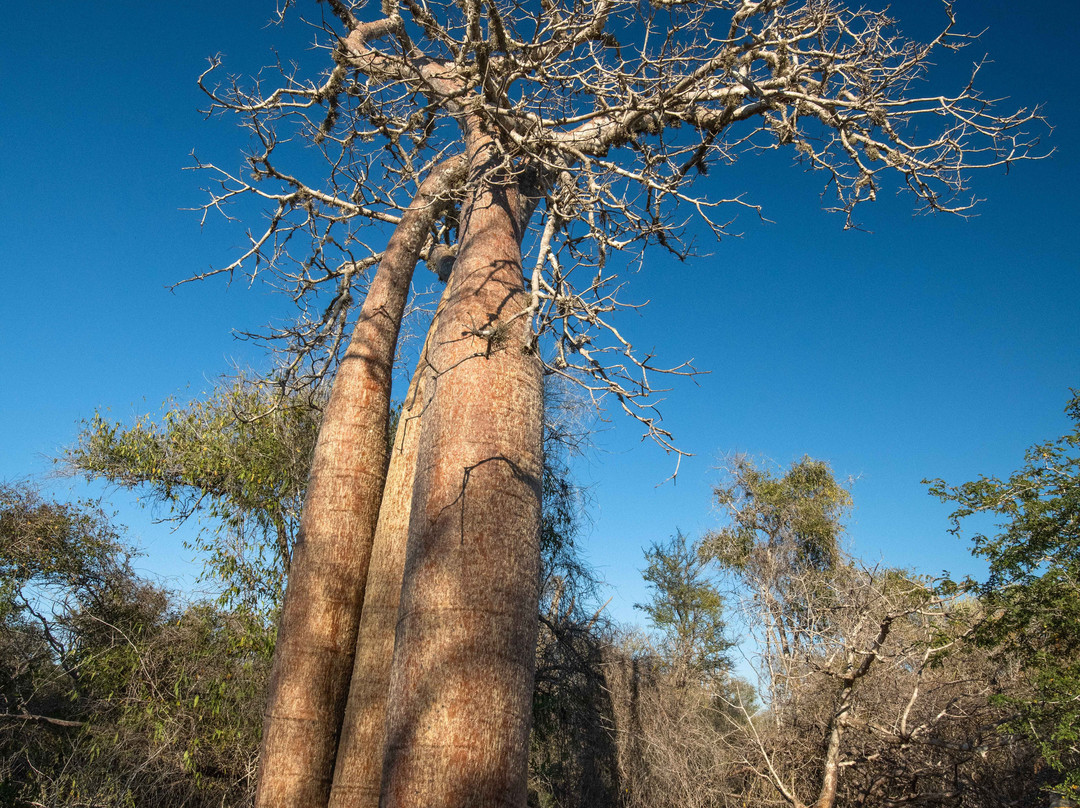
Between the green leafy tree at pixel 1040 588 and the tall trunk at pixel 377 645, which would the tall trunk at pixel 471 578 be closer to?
the tall trunk at pixel 377 645

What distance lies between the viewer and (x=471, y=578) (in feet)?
8.21

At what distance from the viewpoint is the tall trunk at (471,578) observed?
2.23m

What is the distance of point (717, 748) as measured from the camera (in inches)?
264

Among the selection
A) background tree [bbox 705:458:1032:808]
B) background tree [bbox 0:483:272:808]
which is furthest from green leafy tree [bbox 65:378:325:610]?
background tree [bbox 705:458:1032:808]

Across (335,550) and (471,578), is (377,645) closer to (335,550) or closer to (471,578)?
(335,550)

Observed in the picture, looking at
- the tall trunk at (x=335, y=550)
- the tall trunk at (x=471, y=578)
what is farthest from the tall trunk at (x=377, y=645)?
the tall trunk at (x=471, y=578)

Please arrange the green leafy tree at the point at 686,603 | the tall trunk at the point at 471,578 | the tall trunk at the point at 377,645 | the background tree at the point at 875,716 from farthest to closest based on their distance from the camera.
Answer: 1. the green leafy tree at the point at 686,603
2. the background tree at the point at 875,716
3. the tall trunk at the point at 377,645
4. the tall trunk at the point at 471,578

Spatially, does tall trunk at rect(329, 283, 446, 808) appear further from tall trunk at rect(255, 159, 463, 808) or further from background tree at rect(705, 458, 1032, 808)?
background tree at rect(705, 458, 1032, 808)

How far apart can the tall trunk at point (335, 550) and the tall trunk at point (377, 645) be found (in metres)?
0.10

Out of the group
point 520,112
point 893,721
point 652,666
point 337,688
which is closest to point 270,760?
point 337,688

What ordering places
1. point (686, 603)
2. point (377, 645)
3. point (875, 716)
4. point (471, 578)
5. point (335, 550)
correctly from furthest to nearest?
point (686, 603) → point (875, 716) → point (335, 550) → point (377, 645) → point (471, 578)

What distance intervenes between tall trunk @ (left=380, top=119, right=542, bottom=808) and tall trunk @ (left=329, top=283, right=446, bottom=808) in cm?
36

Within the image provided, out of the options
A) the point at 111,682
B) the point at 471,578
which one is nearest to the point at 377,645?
the point at 471,578

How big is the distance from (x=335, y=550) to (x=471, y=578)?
4.72 feet
